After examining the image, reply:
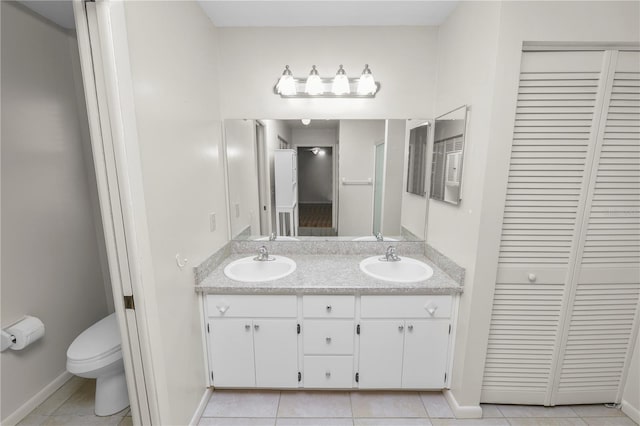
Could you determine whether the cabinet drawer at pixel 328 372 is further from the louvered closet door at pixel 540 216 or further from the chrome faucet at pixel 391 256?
the louvered closet door at pixel 540 216

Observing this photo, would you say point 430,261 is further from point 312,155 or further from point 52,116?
point 52,116

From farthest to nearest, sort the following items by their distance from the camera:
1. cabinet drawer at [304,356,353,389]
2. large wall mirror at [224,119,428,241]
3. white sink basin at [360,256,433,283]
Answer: large wall mirror at [224,119,428,241]
white sink basin at [360,256,433,283]
cabinet drawer at [304,356,353,389]

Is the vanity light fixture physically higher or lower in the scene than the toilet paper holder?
higher

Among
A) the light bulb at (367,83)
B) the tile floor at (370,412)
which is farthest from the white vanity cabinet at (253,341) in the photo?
the light bulb at (367,83)

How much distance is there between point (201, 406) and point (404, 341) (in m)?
1.27

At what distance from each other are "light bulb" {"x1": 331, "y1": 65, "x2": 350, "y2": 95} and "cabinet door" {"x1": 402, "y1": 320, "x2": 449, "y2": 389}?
152 cm

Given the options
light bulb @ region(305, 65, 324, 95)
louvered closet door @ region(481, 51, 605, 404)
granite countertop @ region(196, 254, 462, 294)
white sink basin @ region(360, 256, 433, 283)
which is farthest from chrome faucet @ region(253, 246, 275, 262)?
louvered closet door @ region(481, 51, 605, 404)

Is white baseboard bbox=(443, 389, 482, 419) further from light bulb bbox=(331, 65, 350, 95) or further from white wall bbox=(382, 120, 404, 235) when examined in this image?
light bulb bbox=(331, 65, 350, 95)

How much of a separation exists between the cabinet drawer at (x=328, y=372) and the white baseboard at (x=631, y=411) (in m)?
1.59

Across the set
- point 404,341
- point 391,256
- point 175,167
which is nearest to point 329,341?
point 404,341

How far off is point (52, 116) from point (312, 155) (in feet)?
5.56

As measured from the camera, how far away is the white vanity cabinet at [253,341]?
5.09ft

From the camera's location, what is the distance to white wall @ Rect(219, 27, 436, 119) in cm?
180

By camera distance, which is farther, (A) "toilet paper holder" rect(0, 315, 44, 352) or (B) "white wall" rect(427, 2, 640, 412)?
(A) "toilet paper holder" rect(0, 315, 44, 352)
